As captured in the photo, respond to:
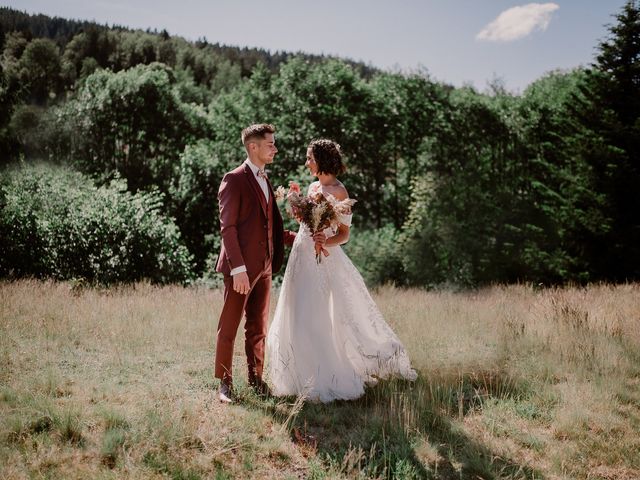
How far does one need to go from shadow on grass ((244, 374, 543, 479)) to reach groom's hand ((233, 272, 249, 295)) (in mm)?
1110

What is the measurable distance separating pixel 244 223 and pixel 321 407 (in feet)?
6.26

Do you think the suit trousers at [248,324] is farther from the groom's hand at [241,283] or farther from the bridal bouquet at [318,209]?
the bridal bouquet at [318,209]

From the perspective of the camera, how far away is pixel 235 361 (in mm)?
5633

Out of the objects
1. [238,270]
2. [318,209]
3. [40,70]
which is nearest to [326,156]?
[318,209]

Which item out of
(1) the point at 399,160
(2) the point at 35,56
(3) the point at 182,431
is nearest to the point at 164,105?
(2) the point at 35,56

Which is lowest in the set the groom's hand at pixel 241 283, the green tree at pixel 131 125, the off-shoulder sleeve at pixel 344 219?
the groom's hand at pixel 241 283

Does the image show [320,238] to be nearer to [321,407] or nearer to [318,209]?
[318,209]

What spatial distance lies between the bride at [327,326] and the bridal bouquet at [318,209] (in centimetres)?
10

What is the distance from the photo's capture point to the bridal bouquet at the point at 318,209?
177 inches

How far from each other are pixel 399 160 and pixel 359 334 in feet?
68.8

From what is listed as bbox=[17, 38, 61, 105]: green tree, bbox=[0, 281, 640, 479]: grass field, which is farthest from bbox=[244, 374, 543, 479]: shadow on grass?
bbox=[17, 38, 61, 105]: green tree

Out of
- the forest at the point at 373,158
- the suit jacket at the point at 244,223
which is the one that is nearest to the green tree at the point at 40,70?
the forest at the point at 373,158

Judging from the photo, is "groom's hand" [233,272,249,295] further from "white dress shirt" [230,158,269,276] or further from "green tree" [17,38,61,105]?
"green tree" [17,38,61,105]

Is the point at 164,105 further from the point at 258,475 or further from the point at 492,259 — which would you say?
the point at 258,475
